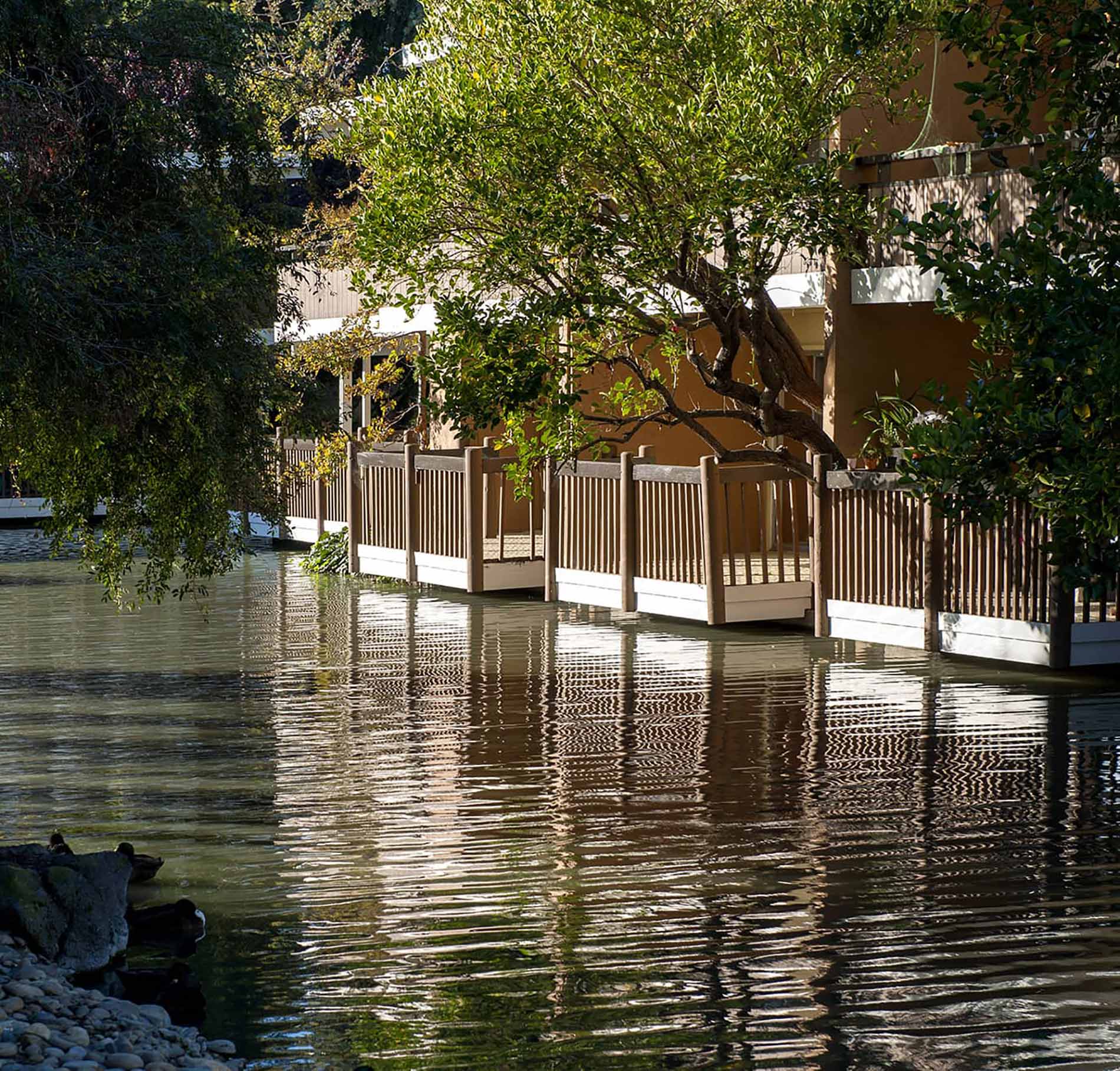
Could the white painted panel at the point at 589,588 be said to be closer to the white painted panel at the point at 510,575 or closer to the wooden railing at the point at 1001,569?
the white painted panel at the point at 510,575

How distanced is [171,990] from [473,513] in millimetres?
14507

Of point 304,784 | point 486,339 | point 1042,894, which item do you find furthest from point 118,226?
point 486,339

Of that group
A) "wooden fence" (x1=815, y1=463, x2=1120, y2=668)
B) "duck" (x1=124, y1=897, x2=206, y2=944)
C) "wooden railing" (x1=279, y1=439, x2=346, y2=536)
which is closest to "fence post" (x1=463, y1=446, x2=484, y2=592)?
"wooden railing" (x1=279, y1=439, x2=346, y2=536)

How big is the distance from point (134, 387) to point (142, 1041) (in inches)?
161

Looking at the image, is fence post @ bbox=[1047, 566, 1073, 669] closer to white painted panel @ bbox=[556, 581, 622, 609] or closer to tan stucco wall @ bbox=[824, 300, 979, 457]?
tan stucco wall @ bbox=[824, 300, 979, 457]

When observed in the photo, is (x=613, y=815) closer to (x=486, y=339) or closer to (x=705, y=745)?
(x=705, y=745)

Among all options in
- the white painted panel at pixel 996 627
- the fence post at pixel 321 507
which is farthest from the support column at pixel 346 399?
the white painted panel at pixel 996 627

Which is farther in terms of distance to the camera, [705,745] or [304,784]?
[705,745]

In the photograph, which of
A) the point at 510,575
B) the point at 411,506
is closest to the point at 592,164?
the point at 510,575

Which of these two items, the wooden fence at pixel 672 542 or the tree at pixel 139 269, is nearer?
the tree at pixel 139 269

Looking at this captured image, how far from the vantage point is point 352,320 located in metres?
25.7

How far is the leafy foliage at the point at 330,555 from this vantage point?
25.8 metres

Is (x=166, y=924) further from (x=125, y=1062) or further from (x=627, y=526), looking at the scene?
(x=627, y=526)

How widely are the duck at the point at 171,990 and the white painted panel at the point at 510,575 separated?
14.6 metres
